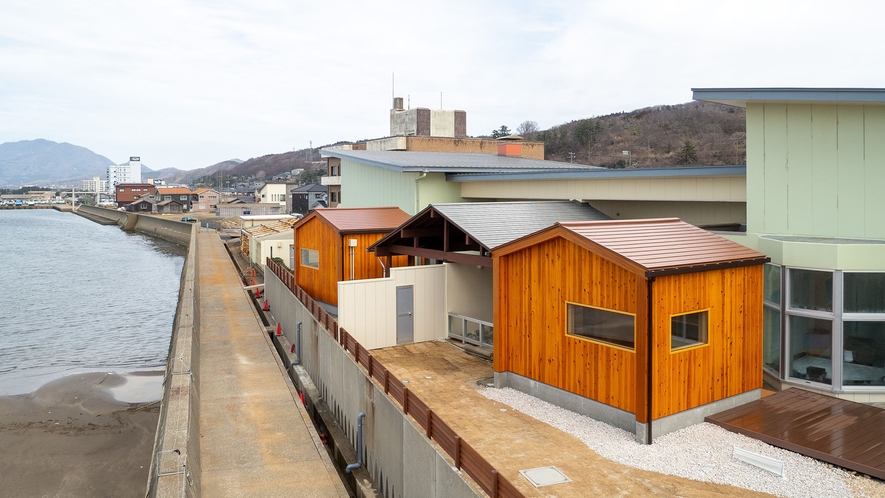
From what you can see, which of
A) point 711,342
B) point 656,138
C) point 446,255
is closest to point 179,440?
point 446,255

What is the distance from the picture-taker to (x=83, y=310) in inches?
1564

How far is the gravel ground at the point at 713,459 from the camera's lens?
855 centimetres

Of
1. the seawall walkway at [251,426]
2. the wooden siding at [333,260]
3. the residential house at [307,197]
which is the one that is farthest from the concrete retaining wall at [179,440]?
the residential house at [307,197]

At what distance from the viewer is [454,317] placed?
17.8m

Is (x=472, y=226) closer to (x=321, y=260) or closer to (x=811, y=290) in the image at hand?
(x=811, y=290)

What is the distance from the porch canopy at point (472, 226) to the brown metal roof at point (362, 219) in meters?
1.99

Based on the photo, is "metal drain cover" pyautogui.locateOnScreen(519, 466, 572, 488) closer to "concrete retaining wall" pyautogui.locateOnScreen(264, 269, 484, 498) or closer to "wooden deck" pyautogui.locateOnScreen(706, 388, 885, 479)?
"concrete retaining wall" pyautogui.locateOnScreen(264, 269, 484, 498)

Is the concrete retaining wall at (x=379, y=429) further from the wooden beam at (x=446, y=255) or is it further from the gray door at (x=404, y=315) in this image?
the wooden beam at (x=446, y=255)

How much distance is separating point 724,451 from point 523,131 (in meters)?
129

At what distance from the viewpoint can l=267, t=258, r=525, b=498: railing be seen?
24.5ft

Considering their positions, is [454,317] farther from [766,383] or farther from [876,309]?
[876,309]

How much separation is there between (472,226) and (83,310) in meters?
32.7

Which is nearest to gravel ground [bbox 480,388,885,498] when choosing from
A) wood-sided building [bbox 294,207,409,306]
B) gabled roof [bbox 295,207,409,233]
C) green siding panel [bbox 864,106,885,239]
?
green siding panel [bbox 864,106,885,239]

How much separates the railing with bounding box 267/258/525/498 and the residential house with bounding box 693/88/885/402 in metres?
6.99
